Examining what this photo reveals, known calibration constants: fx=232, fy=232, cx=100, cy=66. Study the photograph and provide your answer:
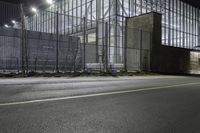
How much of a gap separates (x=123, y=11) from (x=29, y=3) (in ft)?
64.9

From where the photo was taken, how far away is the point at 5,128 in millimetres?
3521

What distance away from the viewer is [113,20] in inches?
1226

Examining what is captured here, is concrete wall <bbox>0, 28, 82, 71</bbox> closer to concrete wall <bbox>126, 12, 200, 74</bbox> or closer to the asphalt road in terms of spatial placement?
concrete wall <bbox>126, 12, 200, 74</bbox>

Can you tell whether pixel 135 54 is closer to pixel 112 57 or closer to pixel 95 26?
pixel 112 57

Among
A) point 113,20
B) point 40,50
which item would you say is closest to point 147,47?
point 113,20

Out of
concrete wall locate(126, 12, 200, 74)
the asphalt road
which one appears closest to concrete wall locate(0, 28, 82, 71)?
concrete wall locate(126, 12, 200, 74)

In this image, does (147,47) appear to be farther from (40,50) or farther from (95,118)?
(95,118)

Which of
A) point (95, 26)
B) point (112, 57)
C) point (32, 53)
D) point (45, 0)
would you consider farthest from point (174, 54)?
point (45, 0)

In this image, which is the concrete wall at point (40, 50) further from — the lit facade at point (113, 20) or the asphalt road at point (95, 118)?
the asphalt road at point (95, 118)

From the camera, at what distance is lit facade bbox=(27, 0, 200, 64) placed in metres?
29.5

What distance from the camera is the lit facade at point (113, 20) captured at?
96.8 feet

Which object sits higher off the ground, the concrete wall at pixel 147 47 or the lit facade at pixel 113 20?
the lit facade at pixel 113 20

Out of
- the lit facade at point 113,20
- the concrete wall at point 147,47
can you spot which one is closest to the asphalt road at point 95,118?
the lit facade at point 113,20

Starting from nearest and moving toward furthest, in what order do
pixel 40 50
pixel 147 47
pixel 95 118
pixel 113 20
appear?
pixel 95 118, pixel 40 50, pixel 147 47, pixel 113 20
